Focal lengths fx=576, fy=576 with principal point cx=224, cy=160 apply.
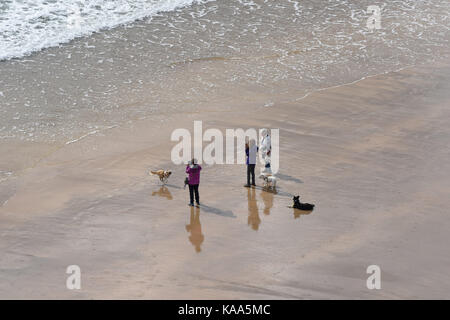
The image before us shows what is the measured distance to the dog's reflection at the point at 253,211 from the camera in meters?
10.8

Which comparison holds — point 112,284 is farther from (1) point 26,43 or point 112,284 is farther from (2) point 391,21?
(2) point 391,21

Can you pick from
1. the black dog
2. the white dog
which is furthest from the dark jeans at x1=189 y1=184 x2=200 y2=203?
the black dog

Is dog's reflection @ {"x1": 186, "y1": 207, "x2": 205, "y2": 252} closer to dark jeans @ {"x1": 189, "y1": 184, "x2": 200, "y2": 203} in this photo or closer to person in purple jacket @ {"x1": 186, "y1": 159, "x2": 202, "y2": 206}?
dark jeans @ {"x1": 189, "y1": 184, "x2": 200, "y2": 203}

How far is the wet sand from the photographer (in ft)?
30.3

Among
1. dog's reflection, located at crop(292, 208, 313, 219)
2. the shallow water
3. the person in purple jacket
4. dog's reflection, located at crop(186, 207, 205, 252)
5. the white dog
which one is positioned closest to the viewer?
dog's reflection, located at crop(186, 207, 205, 252)

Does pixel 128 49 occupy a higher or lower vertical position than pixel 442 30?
lower

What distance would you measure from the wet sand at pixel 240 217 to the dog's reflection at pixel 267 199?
55 millimetres

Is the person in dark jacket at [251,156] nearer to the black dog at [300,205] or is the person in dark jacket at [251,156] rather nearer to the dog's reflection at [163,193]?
the black dog at [300,205]

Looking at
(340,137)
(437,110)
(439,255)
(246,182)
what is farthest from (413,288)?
(437,110)

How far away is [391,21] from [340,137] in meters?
11.2

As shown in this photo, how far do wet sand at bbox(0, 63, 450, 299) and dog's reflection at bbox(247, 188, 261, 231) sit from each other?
4 cm

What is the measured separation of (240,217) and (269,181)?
4.38 feet
